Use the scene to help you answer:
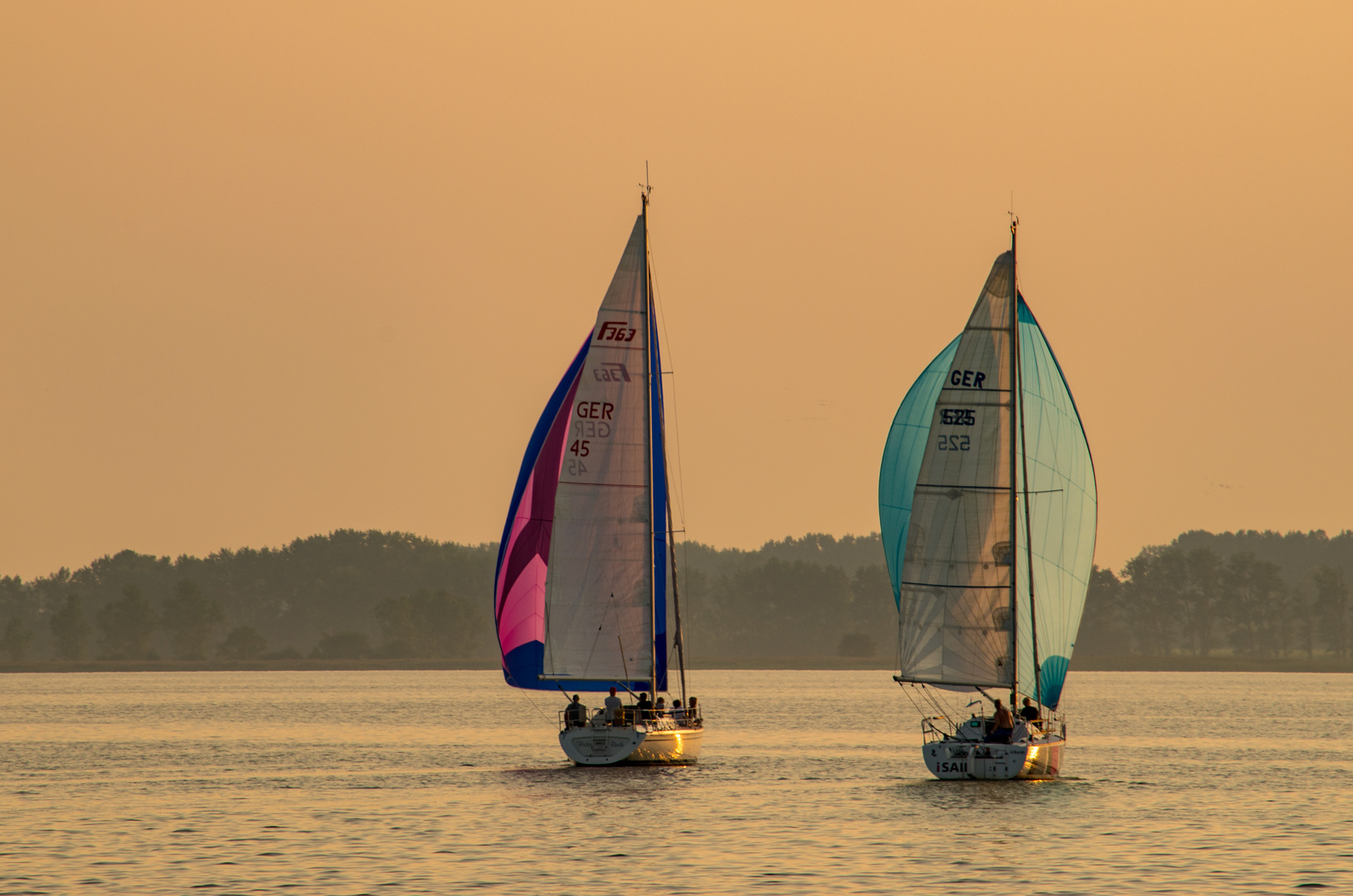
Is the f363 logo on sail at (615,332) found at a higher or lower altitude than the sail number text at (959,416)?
higher

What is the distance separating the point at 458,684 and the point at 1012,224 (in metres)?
149

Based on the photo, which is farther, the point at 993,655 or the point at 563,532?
the point at 563,532

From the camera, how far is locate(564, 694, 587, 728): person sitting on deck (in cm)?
5634

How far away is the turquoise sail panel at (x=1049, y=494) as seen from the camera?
52.7 m

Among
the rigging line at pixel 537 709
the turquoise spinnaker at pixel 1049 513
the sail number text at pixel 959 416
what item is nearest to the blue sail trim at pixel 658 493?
the turquoise spinnaker at pixel 1049 513

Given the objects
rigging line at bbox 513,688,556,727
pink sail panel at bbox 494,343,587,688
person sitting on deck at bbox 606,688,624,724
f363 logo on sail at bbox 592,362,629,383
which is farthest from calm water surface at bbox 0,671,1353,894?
rigging line at bbox 513,688,556,727

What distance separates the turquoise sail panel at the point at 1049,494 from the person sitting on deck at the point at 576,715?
45.5 ft

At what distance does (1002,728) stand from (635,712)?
11.9m

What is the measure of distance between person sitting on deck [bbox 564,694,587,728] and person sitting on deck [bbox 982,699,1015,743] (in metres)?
13.1

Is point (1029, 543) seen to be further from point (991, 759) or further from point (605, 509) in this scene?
point (605, 509)

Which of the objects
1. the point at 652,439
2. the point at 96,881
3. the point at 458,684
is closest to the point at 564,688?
the point at 652,439

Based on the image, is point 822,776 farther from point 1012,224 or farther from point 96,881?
point 96,881

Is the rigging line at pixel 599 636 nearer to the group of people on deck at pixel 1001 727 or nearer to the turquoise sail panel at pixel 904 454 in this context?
the turquoise sail panel at pixel 904 454

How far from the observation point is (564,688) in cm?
5747
